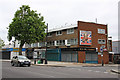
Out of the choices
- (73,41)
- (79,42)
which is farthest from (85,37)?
(73,41)

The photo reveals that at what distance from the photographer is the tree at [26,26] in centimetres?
4803

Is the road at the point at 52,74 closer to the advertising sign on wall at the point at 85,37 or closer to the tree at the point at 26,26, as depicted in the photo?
the advertising sign on wall at the point at 85,37

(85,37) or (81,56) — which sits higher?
(85,37)

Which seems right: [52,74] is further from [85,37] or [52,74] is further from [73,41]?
[85,37]

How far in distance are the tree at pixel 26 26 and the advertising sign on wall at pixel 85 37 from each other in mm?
A: 11669

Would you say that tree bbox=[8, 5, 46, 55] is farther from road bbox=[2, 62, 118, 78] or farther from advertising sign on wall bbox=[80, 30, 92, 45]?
road bbox=[2, 62, 118, 78]

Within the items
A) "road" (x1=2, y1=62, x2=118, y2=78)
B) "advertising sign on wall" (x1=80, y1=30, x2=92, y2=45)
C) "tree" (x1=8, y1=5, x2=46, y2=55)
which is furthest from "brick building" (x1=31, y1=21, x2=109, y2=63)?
"road" (x1=2, y1=62, x2=118, y2=78)

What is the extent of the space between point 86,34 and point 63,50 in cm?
747

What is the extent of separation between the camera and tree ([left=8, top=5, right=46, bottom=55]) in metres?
48.0

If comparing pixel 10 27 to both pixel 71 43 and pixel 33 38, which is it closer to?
pixel 33 38

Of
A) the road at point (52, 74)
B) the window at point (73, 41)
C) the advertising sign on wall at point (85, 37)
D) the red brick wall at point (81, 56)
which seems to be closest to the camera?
the road at point (52, 74)

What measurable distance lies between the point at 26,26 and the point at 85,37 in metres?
15.3

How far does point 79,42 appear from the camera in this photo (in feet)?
147

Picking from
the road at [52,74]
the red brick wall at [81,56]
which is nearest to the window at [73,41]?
the red brick wall at [81,56]
